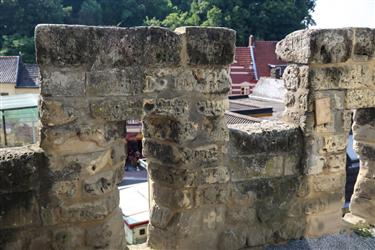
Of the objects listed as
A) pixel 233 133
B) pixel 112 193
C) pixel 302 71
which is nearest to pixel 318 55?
pixel 302 71

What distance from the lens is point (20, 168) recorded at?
3193 millimetres

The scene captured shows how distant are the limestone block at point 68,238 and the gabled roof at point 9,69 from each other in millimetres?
25276

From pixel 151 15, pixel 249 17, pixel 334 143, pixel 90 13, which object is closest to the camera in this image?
pixel 334 143

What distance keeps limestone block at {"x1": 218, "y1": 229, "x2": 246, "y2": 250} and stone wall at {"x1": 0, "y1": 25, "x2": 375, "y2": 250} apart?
0.01 m

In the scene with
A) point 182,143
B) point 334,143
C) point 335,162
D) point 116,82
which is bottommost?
point 335,162

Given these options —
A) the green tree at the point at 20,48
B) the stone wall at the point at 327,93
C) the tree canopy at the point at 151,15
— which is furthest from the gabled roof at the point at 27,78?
the stone wall at the point at 327,93

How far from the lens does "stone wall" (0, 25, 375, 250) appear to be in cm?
322

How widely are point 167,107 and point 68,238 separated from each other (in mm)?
1350

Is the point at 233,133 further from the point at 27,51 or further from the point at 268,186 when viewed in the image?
the point at 27,51


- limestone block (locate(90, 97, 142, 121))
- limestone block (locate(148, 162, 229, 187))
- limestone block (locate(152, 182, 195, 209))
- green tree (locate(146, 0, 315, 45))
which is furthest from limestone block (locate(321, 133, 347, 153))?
green tree (locate(146, 0, 315, 45))

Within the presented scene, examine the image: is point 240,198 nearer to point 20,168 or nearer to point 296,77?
point 296,77

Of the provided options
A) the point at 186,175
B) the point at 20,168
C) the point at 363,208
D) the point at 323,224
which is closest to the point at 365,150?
the point at 363,208

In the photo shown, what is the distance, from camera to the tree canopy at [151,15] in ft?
113

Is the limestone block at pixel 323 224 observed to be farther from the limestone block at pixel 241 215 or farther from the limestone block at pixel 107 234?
the limestone block at pixel 107 234
